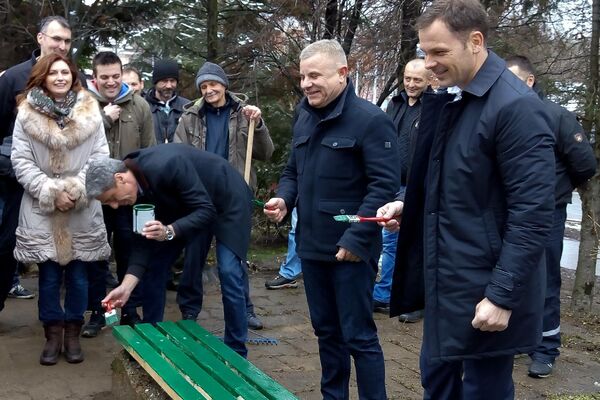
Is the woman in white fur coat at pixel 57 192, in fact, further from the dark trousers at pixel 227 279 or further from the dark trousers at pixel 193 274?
the dark trousers at pixel 193 274

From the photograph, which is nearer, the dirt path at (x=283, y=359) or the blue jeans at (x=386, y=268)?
the dirt path at (x=283, y=359)

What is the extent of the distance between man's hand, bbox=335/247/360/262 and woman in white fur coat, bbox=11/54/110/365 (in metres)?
A: 1.99

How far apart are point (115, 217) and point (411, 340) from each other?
2.46 metres

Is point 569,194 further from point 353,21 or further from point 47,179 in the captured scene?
point 353,21

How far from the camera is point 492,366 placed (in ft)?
9.25

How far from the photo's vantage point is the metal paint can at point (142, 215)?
3.98 metres

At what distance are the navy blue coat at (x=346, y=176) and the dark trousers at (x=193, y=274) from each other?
1.05 meters

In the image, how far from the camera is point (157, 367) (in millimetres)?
3643

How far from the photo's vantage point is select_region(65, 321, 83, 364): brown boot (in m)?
4.82

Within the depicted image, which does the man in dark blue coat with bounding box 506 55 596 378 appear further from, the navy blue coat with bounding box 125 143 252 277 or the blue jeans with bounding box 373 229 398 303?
the navy blue coat with bounding box 125 143 252 277

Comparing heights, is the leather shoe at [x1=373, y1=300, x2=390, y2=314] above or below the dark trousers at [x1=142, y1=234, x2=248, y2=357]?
below

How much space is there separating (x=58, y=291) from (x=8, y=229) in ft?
2.17

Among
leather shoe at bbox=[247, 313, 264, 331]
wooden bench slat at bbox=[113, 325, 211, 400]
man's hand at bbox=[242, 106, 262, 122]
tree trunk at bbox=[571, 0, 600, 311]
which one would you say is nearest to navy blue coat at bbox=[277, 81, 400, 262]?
wooden bench slat at bbox=[113, 325, 211, 400]

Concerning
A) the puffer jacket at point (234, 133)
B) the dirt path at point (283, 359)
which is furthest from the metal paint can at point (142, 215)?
the puffer jacket at point (234, 133)
